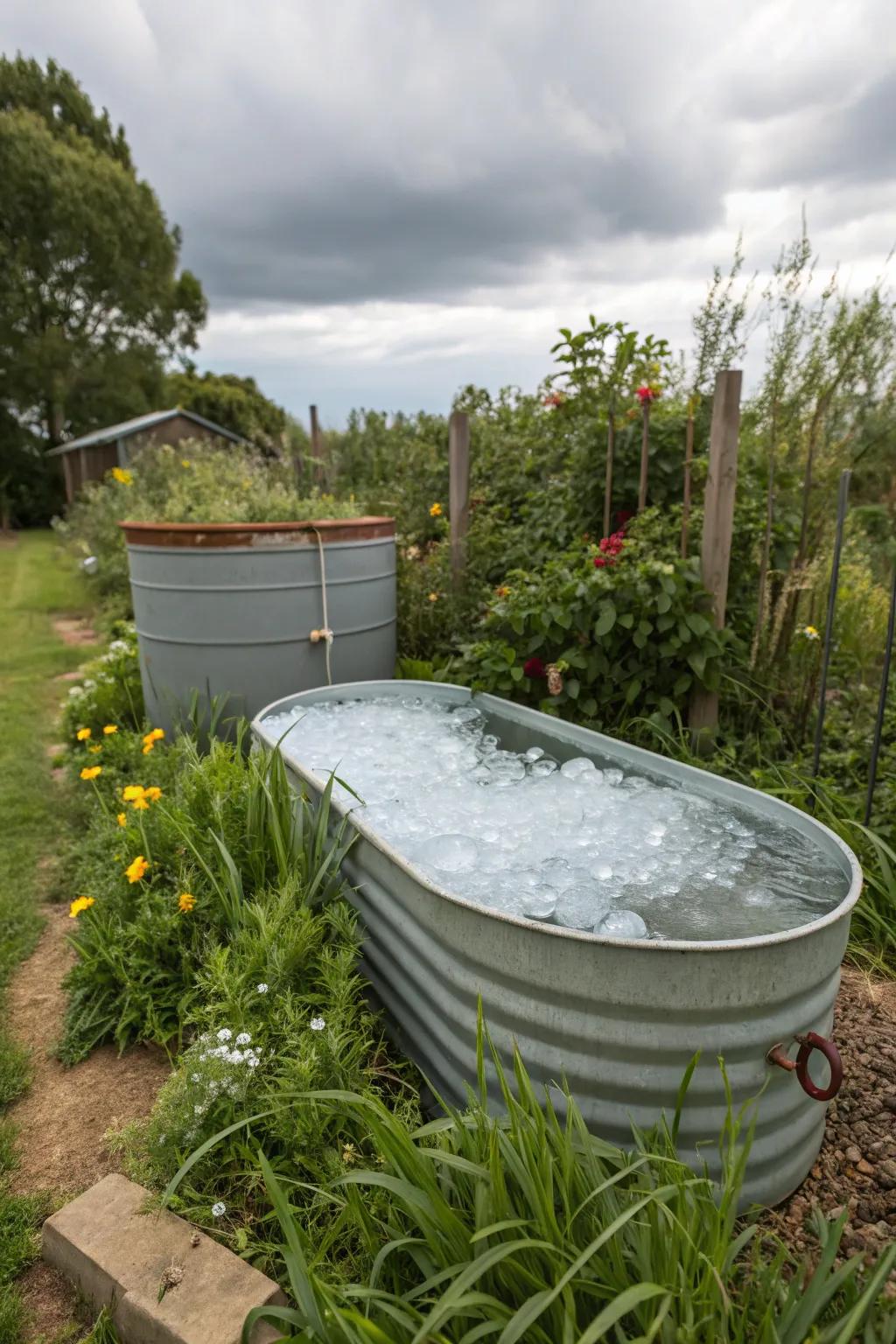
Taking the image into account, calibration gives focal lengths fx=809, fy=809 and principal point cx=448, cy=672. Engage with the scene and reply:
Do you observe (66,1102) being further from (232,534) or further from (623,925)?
(232,534)

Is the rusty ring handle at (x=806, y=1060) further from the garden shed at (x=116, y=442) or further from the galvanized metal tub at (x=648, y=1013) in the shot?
the garden shed at (x=116, y=442)

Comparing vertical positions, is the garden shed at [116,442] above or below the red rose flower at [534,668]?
above

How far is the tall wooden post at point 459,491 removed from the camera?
4.52 m

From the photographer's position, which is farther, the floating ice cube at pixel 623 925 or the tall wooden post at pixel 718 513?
the tall wooden post at pixel 718 513

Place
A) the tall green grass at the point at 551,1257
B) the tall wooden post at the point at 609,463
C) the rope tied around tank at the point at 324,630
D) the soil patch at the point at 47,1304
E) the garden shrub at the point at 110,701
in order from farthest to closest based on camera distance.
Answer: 1. the garden shrub at the point at 110,701
2. the tall wooden post at the point at 609,463
3. the rope tied around tank at the point at 324,630
4. the soil patch at the point at 47,1304
5. the tall green grass at the point at 551,1257

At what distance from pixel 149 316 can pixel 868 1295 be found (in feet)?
88.0

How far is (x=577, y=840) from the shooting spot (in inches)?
77.5

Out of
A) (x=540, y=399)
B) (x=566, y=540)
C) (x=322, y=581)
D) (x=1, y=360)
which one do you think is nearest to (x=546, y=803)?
(x=322, y=581)

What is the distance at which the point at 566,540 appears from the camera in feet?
13.3

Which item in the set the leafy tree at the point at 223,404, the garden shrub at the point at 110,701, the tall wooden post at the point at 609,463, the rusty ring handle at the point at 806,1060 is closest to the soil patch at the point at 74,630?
the garden shrub at the point at 110,701

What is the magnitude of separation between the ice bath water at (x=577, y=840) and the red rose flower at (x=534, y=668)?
2.33 ft

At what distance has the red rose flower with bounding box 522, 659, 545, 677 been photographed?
3379 mm

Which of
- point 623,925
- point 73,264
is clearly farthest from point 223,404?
point 623,925

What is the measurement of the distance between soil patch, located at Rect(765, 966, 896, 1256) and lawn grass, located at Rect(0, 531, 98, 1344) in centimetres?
144
